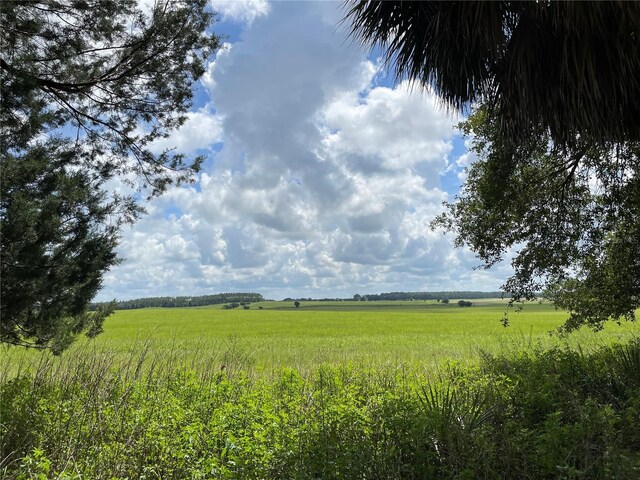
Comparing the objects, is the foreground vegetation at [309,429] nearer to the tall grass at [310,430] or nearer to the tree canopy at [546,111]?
the tall grass at [310,430]

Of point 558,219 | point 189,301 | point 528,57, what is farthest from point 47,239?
point 189,301

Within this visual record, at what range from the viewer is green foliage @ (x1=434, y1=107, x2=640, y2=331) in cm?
871

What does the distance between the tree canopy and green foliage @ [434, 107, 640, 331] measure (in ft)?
0.08

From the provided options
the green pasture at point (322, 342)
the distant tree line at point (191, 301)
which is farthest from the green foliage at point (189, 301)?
the green pasture at point (322, 342)

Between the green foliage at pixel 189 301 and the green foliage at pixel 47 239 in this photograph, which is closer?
the green foliage at pixel 47 239

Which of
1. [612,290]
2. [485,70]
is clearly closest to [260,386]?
[485,70]

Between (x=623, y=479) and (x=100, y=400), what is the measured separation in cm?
598

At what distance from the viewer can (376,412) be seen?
4902 mm

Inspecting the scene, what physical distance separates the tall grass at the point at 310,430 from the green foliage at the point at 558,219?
8.18 feet

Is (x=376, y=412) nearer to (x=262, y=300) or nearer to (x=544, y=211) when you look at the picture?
(x=544, y=211)

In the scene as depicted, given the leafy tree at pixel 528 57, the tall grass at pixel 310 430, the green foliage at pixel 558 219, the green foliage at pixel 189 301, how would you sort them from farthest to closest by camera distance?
the green foliage at pixel 189 301 → the green foliage at pixel 558 219 → the leafy tree at pixel 528 57 → the tall grass at pixel 310 430

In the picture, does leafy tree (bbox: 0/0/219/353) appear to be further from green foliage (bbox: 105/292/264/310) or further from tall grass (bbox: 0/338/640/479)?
green foliage (bbox: 105/292/264/310)

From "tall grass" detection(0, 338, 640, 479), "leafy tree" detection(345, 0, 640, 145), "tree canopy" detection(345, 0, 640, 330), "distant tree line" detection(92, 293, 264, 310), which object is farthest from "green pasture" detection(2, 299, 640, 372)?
"distant tree line" detection(92, 293, 264, 310)

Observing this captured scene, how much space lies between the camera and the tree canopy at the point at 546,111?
14.8 ft
